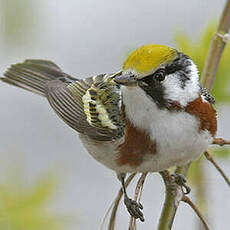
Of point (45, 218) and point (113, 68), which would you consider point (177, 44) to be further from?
point (113, 68)

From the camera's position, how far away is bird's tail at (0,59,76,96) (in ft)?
7.98

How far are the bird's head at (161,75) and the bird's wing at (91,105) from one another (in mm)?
215

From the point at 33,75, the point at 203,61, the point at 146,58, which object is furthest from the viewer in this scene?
the point at 33,75

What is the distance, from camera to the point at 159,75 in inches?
64.0

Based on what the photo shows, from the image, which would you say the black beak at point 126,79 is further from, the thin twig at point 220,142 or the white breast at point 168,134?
the thin twig at point 220,142

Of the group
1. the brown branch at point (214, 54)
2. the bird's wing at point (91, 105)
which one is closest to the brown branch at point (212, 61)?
the brown branch at point (214, 54)

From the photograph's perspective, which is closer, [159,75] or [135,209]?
[159,75]

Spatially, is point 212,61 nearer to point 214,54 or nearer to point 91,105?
point 214,54

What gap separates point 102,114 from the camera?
2041 mm

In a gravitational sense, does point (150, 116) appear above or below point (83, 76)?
above

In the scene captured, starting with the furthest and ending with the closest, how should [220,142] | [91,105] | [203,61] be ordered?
[91,105]
[203,61]
[220,142]

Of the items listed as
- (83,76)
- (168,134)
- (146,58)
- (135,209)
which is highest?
(146,58)

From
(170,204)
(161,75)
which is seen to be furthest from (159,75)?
(170,204)

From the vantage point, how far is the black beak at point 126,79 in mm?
1542
